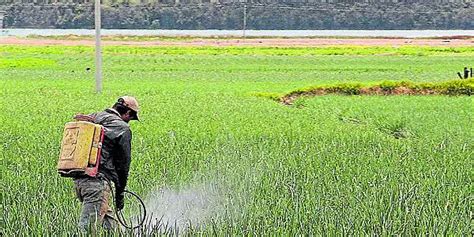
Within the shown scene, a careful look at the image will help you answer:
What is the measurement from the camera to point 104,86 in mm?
22172

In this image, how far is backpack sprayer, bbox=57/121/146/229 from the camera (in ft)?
18.6

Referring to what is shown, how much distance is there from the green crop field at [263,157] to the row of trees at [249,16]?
40651 mm

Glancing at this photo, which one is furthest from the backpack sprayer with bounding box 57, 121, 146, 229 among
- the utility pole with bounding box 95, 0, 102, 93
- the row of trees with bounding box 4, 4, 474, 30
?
the row of trees with bounding box 4, 4, 474, 30

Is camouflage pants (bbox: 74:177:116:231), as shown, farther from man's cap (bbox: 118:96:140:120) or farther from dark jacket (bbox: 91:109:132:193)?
man's cap (bbox: 118:96:140:120)

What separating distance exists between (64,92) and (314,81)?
759 cm

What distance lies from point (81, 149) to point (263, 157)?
12.3 ft

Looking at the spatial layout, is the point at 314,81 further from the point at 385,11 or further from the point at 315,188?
the point at 385,11

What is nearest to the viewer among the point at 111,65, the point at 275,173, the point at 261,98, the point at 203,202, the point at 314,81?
the point at 203,202

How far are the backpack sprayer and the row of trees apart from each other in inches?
2297

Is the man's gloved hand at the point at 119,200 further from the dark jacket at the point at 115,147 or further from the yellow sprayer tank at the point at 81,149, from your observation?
the yellow sprayer tank at the point at 81,149

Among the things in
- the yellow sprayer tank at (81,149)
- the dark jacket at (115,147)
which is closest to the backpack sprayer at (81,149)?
the yellow sprayer tank at (81,149)

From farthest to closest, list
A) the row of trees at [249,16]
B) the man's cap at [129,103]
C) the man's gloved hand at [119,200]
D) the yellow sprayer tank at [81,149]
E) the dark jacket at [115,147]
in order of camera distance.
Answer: the row of trees at [249,16] → the man's gloved hand at [119,200] → the man's cap at [129,103] → the dark jacket at [115,147] → the yellow sprayer tank at [81,149]

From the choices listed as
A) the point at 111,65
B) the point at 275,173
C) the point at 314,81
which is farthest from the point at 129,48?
the point at 275,173

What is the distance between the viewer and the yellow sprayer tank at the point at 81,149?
566 centimetres
